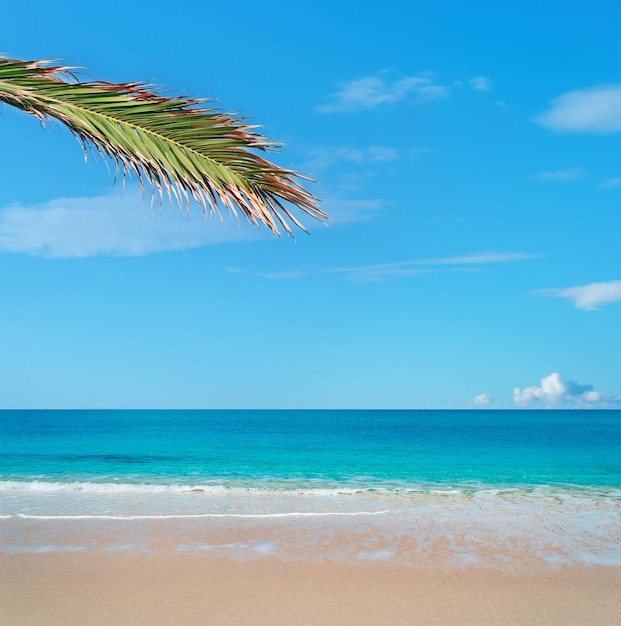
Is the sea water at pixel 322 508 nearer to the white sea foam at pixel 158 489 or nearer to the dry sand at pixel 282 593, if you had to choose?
the white sea foam at pixel 158 489

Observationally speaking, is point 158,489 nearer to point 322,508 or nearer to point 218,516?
point 218,516

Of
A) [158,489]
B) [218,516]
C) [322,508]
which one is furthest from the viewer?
[158,489]

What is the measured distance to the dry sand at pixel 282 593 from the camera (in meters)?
7.17

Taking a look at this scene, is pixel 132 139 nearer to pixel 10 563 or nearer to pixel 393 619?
pixel 393 619

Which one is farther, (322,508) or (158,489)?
(158,489)

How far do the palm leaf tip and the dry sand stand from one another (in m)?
6.03

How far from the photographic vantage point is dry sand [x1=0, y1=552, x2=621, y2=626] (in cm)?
717

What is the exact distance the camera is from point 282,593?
801 cm

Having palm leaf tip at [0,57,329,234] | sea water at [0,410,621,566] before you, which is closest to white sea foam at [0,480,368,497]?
sea water at [0,410,621,566]

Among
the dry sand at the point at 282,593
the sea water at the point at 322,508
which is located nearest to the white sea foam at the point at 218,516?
the sea water at the point at 322,508

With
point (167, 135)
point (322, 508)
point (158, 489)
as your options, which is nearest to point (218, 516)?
point (322, 508)

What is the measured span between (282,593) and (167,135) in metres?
7.01

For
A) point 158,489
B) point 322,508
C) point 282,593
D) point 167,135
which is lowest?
point 158,489

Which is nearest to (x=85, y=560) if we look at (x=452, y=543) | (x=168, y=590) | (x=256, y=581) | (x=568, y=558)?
(x=168, y=590)
